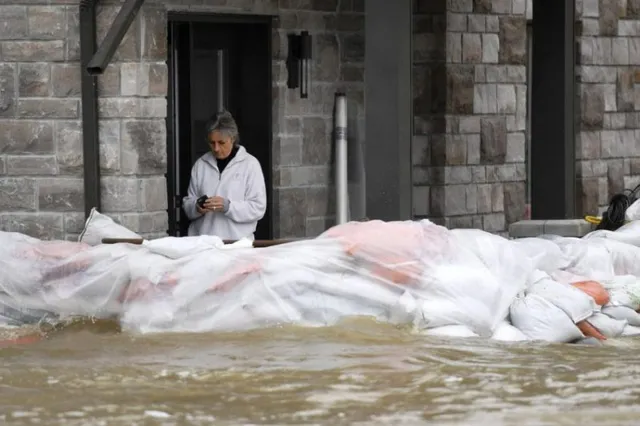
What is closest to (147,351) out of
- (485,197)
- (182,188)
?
(182,188)

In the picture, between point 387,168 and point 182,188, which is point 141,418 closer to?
point 387,168

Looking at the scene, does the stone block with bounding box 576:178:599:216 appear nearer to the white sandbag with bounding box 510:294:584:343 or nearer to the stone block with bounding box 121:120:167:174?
the stone block with bounding box 121:120:167:174

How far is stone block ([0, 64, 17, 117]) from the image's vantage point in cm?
1233

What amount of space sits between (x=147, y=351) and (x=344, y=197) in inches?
201

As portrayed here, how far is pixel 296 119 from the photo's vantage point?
550 inches

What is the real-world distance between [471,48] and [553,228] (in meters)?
3.41

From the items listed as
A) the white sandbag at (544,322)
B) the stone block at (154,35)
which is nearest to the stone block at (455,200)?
the stone block at (154,35)

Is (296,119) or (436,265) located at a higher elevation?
(296,119)

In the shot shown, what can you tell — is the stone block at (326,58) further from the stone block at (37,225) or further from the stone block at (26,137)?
the stone block at (37,225)

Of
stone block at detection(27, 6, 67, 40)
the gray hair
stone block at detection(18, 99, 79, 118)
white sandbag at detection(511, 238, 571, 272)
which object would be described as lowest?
white sandbag at detection(511, 238, 571, 272)

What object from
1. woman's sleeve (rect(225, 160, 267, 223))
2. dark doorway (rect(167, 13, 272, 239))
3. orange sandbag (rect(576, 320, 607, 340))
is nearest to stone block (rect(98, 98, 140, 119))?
woman's sleeve (rect(225, 160, 267, 223))

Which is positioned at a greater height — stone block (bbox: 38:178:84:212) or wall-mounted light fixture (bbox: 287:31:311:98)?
wall-mounted light fixture (bbox: 287:31:311:98)

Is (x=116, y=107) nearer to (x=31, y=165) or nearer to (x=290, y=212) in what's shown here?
(x=31, y=165)

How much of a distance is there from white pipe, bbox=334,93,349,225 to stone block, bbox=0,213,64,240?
2.70 meters
